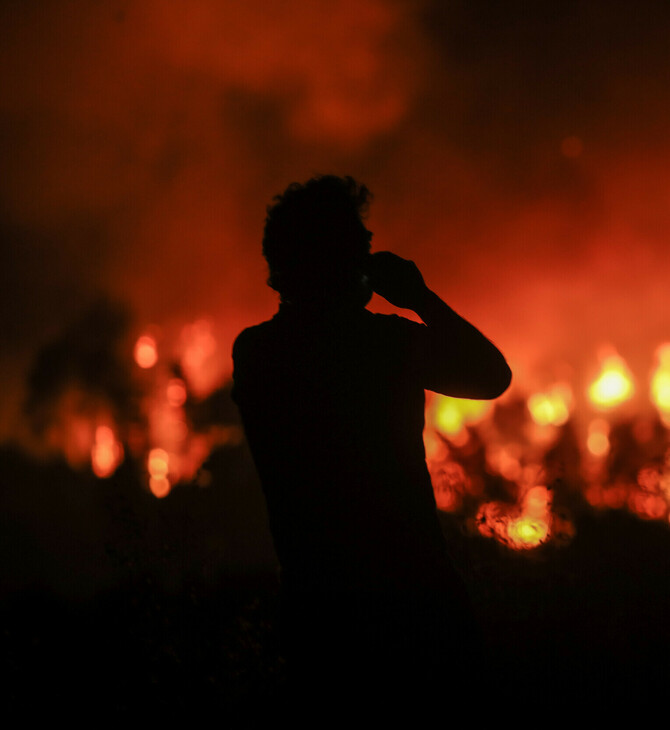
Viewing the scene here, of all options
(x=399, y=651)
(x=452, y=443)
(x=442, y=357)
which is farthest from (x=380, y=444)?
(x=452, y=443)

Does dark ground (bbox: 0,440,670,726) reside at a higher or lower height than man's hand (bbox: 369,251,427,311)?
lower

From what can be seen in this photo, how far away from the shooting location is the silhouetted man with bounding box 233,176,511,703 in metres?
1.37

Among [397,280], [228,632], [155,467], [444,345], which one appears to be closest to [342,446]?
[444,345]

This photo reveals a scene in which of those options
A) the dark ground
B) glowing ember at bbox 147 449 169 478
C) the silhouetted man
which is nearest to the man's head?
Result: the silhouetted man

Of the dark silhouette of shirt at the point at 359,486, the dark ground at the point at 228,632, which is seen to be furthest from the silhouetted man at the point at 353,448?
the dark ground at the point at 228,632

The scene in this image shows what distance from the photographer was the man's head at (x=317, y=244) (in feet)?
5.21

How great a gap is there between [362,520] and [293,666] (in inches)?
17.9

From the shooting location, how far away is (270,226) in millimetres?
1716

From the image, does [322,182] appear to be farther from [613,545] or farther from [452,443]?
[613,545]

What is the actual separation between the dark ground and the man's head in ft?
11.0

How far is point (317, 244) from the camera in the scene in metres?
1.60

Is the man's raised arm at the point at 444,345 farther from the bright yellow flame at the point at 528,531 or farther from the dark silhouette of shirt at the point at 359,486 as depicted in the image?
the bright yellow flame at the point at 528,531

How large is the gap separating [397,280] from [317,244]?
24 cm

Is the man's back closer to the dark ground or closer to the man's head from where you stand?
the man's head
